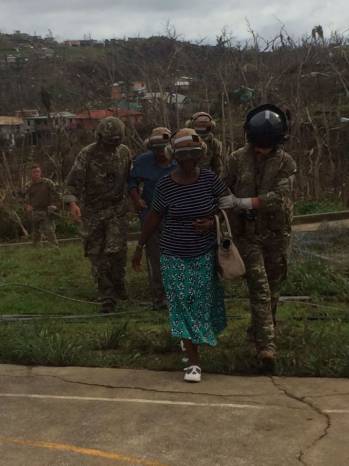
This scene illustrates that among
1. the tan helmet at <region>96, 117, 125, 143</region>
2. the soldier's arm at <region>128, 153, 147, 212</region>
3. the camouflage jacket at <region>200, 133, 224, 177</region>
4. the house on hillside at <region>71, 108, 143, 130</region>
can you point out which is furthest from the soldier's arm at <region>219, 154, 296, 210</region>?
the house on hillside at <region>71, 108, 143, 130</region>

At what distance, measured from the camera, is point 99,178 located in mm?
7398

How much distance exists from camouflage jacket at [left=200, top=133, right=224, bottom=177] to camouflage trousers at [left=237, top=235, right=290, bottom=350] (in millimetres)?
1830

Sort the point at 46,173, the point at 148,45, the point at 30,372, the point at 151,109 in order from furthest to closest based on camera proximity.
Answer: the point at 148,45, the point at 46,173, the point at 151,109, the point at 30,372

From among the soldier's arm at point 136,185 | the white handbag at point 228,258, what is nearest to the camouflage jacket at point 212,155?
the soldier's arm at point 136,185

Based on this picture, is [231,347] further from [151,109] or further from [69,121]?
[69,121]

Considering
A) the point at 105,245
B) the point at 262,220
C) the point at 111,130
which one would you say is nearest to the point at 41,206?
the point at 105,245

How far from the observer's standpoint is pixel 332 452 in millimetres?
3775

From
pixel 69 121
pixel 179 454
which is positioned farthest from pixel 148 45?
pixel 179 454

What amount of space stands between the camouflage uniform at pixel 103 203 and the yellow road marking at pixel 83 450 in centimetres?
342

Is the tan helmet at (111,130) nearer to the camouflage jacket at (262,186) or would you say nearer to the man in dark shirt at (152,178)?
the man in dark shirt at (152,178)

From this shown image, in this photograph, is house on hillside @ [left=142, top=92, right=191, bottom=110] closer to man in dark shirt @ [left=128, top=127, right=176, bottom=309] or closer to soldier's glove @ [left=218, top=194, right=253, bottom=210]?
man in dark shirt @ [left=128, top=127, right=176, bottom=309]

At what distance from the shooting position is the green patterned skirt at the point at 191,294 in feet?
17.0

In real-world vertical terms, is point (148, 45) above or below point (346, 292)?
above

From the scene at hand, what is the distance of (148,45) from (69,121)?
11.1ft
